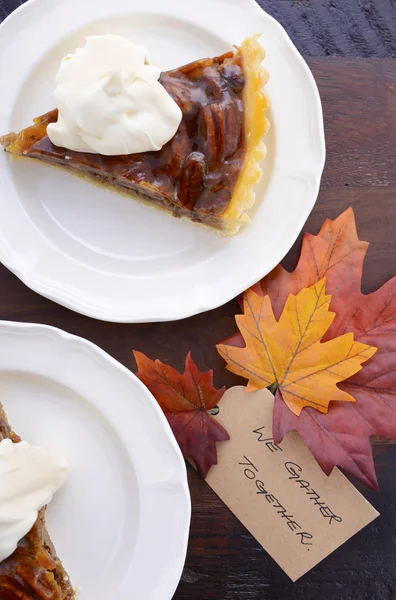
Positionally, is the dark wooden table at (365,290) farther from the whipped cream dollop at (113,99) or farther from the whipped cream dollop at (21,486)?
the whipped cream dollop at (113,99)

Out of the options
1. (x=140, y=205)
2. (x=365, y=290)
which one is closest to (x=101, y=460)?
(x=140, y=205)

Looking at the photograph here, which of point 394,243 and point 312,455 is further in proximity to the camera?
point 394,243

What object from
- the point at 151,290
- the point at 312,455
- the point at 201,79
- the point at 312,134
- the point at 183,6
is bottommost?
the point at 312,455

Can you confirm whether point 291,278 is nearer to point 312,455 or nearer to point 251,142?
point 251,142

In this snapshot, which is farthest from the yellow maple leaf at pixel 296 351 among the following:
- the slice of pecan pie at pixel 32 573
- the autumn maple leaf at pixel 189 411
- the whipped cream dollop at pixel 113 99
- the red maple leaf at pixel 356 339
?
the slice of pecan pie at pixel 32 573

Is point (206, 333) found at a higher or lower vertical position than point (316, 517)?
higher

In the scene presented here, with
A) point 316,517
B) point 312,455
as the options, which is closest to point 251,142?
point 312,455
